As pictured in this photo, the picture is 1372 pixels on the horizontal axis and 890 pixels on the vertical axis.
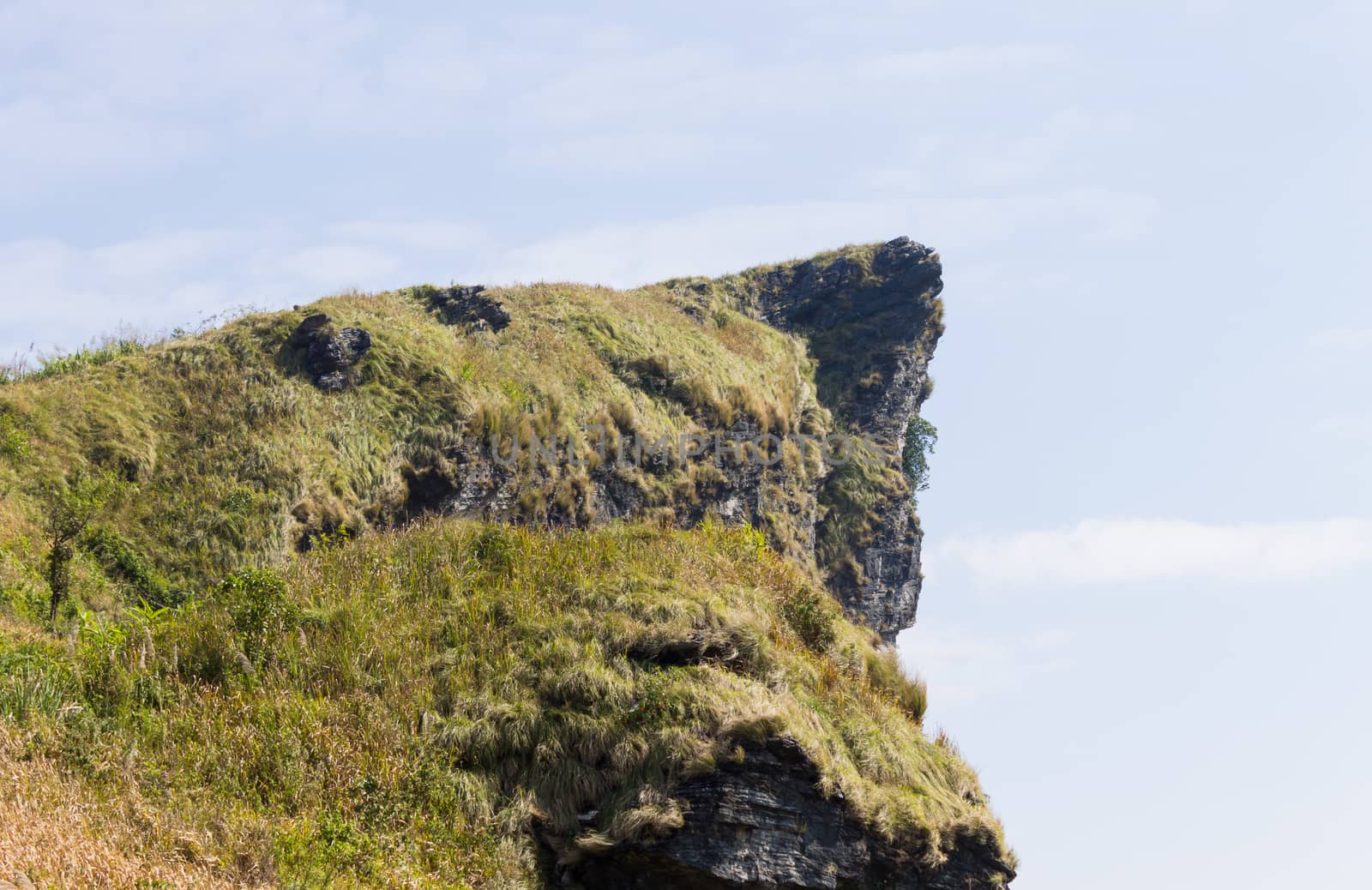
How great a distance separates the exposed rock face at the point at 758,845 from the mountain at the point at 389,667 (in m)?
0.03

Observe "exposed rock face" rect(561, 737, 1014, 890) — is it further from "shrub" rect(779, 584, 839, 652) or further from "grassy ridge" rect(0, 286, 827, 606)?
"grassy ridge" rect(0, 286, 827, 606)

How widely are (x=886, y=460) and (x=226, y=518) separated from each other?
3093 cm

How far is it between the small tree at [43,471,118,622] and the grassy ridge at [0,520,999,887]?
3913 millimetres

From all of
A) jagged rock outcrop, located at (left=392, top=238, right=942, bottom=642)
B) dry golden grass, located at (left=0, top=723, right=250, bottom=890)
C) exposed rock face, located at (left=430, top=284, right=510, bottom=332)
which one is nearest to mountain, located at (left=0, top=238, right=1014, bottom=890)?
dry golden grass, located at (left=0, top=723, right=250, bottom=890)

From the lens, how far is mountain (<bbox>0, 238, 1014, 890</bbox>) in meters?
11.3

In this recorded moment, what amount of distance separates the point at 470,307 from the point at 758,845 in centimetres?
2724

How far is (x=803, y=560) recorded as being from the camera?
136 feet

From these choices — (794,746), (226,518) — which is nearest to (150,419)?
(226,518)

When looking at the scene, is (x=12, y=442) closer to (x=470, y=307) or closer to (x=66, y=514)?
(x=66, y=514)

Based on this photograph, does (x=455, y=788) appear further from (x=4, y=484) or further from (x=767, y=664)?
(x=4, y=484)

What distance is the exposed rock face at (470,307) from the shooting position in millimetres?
36594

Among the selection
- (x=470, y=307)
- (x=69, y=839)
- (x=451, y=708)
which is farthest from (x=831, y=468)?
(x=69, y=839)

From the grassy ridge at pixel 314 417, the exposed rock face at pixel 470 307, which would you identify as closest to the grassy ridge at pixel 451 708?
the grassy ridge at pixel 314 417

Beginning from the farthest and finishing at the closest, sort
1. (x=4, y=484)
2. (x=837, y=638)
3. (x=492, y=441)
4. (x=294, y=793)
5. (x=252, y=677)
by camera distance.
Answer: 1. (x=492, y=441)
2. (x=4, y=484)
3. (x=837, y=638)
4. (x=252, y=677)
5. (x=294, y=793)
